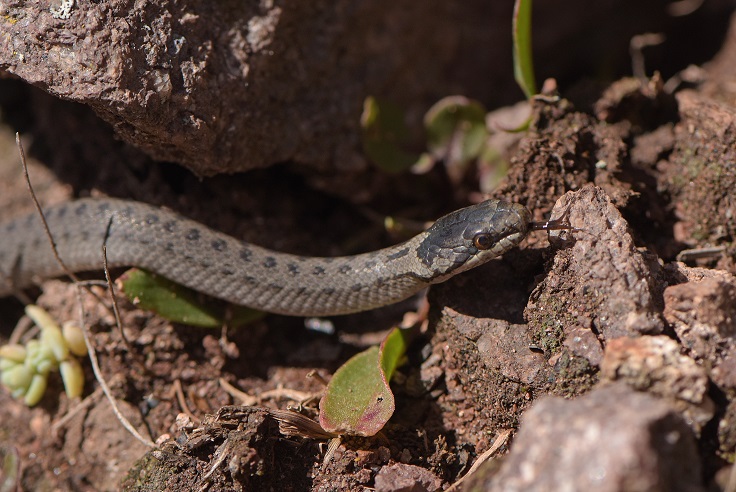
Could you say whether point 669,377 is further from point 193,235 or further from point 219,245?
point 193,235

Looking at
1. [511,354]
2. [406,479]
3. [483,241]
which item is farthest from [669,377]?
[406,479]

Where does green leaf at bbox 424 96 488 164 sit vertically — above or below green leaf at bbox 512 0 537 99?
below

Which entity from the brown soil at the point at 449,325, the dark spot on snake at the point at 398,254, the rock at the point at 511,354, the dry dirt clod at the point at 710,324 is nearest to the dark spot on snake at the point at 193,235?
the brown soil at the point at 449,325

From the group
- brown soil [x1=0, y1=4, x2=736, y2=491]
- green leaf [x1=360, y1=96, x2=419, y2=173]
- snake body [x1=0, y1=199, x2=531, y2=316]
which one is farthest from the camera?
green leaf [x1=360, y1=96, x2=419, y2=173]

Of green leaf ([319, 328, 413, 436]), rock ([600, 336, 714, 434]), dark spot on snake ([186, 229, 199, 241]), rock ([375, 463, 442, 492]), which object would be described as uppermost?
dark spot on snake ([186, 229, 199, 241])

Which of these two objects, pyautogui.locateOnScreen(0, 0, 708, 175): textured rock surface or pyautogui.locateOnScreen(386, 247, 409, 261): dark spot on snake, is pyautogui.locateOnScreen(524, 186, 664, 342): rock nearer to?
pyautogui.locateOnScreen(386, 247, 409, 261): dark spot on snake

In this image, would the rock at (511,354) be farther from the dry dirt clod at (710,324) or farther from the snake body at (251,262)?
the dry dirt clod at (710,324)

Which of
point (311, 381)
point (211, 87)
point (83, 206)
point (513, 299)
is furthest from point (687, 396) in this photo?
point (83, 206)

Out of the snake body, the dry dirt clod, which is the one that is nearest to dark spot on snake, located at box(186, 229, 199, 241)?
the snake body
